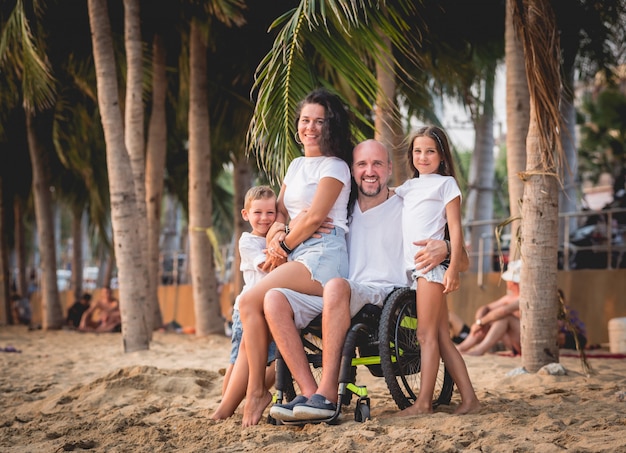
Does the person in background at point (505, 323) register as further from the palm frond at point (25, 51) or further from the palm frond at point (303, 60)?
the palm frond at point (25, 51)

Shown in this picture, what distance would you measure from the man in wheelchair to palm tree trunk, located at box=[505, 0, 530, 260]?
2.77 metres

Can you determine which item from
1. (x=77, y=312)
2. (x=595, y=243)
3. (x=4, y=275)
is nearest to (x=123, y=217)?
(x=595, y=243)

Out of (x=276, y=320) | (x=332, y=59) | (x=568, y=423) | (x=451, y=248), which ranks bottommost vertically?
(x=568, y=423)

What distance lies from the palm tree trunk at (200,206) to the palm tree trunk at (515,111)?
5.63 m

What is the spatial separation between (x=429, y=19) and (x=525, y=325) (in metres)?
5.36

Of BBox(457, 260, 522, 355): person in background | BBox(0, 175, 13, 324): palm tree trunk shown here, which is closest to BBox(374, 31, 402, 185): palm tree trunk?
BBox(457, 260, 522, 355): person in background

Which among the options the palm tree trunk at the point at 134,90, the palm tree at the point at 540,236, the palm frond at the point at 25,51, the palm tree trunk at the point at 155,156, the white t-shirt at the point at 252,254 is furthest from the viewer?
the palm tree trunk at the point at 155,156

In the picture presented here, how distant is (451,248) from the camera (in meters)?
4.55

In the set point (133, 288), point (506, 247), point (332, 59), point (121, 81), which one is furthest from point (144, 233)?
point (506, 247)

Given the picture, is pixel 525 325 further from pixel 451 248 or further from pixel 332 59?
pixel 332 59

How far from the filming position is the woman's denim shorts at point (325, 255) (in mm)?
4469

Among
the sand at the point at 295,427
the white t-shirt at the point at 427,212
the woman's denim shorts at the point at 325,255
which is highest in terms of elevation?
the white t-shirt at the point at 427,212

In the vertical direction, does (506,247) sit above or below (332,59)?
below

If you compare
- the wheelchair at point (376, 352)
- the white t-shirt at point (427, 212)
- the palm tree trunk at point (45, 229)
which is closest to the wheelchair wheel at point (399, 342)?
the wheelchair at point (376, 352)
